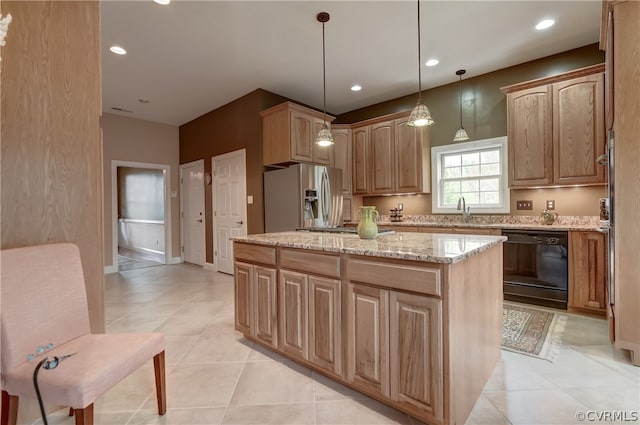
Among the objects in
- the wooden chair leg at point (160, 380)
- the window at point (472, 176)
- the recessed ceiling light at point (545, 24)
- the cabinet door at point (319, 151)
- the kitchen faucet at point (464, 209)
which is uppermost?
the recessed ceiling light at point (545, 24)

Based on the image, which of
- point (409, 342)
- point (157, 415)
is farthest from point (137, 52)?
point (409, 342)

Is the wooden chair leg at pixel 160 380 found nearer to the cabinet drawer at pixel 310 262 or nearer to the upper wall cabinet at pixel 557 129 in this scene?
the cabinet drawer at pixel 310 262

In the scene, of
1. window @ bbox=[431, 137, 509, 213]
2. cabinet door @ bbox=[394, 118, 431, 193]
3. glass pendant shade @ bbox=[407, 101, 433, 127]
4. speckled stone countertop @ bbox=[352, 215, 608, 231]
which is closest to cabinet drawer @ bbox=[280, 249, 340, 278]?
glass pendant shade @ bbox=[407, 101, 433, 127]

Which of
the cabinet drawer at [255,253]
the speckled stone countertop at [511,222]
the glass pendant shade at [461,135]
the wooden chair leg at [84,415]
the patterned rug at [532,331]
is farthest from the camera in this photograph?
the glass pendant shade at [461,135]

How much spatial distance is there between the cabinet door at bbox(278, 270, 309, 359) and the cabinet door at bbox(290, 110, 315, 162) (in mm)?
2387

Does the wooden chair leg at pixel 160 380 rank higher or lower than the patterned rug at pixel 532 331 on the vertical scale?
higher

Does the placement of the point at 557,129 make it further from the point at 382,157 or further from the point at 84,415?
the point at 84,415

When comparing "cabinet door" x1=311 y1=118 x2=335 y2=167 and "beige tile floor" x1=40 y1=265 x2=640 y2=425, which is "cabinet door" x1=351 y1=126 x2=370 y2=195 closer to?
"cabinet door" x1=311 y1=118 x2=335 y2=167

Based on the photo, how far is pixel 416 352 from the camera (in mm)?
1444

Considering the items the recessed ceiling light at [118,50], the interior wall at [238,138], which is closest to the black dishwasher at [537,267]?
the interior wall at [238,138]

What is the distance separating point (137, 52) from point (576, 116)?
4.76 metres

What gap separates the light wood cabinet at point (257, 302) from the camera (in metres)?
2.16

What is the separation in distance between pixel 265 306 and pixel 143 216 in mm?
7190

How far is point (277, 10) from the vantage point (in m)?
2.67
